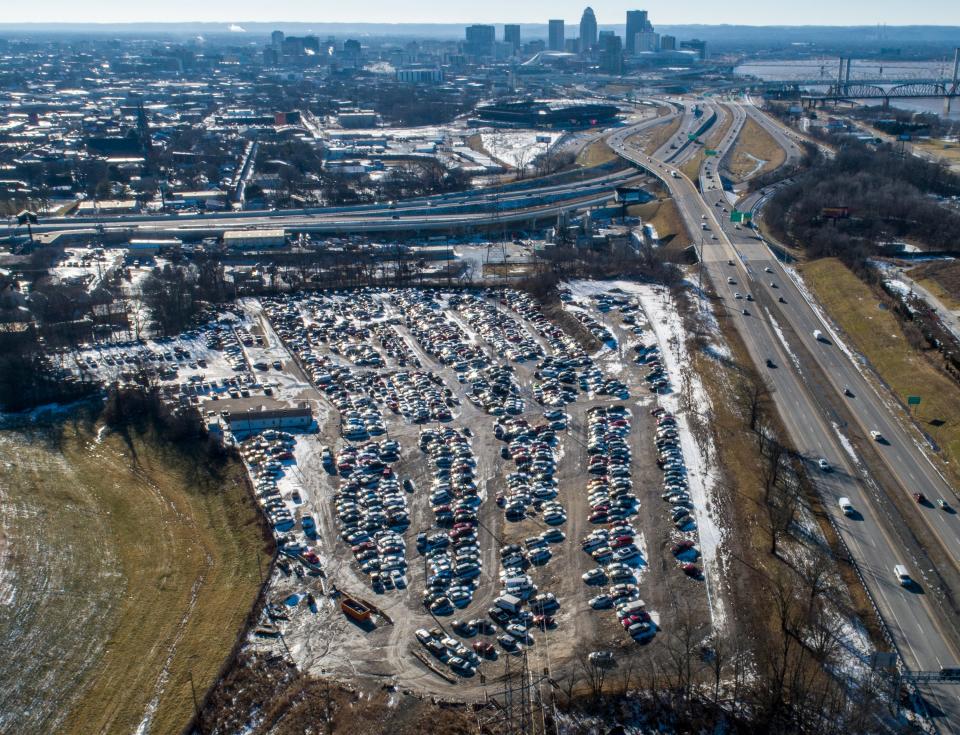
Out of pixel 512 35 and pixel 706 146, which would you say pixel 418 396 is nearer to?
pixel 706 146

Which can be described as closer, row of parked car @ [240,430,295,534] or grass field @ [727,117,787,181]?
row of parked car @ [240,430,295,534]

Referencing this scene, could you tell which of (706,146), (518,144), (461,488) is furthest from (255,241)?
(518,144)

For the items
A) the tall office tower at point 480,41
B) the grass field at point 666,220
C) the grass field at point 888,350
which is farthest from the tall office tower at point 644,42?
the grass field at point 888,350

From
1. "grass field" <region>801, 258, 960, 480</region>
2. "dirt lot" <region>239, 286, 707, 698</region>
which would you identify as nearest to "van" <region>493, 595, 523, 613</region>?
"dirt lot" <region>239, 286, 707, 698</region>

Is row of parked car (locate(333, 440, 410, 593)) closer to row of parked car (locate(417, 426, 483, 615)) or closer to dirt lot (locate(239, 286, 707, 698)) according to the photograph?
dirt lot (locate(239, 286, 707, 698))

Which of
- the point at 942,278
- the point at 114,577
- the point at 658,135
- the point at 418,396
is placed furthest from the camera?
the point at 658,135

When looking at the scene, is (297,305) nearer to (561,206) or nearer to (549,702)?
(561,206)
